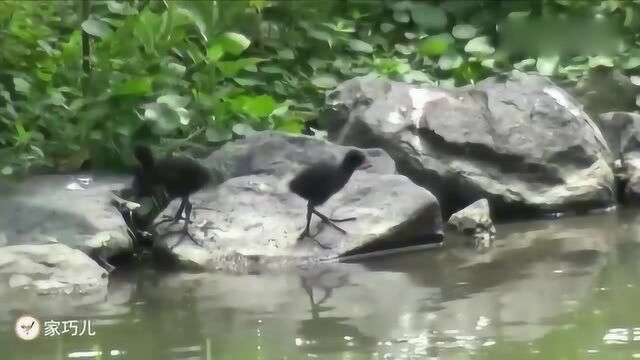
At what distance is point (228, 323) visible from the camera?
3164 millimetres

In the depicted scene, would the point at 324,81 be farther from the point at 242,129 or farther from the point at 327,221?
the point at 327,221

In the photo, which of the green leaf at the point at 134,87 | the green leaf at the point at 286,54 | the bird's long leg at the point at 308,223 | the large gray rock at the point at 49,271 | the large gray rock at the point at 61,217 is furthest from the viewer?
the green leaf at the point at 286,54

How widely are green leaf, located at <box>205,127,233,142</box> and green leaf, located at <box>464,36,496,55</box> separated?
8.35 feet

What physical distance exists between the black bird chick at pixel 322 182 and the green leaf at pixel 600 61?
2815 millimetres

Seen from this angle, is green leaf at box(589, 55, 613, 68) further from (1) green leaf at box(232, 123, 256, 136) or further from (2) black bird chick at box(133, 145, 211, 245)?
(2) black bird chick at box(133, 145, 211, 245)

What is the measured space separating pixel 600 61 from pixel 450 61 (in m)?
1.08

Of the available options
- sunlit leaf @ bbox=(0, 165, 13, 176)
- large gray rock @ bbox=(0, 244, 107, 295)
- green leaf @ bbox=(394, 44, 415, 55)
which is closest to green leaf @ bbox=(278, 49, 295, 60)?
green leaf @ bbox=(394, 44, 415, 55)

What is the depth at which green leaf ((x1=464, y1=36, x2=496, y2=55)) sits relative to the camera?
22.0ft

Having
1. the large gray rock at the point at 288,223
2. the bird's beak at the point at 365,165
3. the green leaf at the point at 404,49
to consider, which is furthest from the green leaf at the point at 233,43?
the green leaf at the point at 404,49

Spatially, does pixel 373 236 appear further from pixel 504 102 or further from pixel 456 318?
pixel 504 102

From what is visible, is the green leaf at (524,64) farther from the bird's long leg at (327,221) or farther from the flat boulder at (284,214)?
the bird's long leg at (327,221)

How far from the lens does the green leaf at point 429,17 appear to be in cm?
735

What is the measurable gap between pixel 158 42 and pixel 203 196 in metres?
1.11

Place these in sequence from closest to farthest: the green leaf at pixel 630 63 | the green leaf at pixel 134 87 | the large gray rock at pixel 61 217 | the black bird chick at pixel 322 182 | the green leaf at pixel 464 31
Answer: the large gray rock at pixel 61 217 < the black bird chick at pixel 322 182 < the green leaf at pixel 134 87 < the green leaf at pixel 630 63 < the green leaf at pixel 464 31
